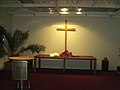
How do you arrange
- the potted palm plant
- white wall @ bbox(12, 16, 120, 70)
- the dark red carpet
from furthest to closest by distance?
white wall @ bbox(12, 16, 120, 70)
the potted palm plant
the dark red carpet

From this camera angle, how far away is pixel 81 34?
795 centimetres

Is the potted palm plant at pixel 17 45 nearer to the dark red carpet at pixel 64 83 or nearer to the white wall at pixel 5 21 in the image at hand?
the white wall at pixel 5 21

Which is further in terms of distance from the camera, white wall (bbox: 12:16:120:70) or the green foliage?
white wall (bbox: 12:16:120:70)

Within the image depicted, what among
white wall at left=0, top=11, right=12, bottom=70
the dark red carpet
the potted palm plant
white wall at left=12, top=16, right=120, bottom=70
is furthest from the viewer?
white wall at left=12, top=16, right=120, bottom=70

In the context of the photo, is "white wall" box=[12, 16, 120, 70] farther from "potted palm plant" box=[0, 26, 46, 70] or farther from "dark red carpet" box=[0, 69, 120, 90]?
"dark red carpet" box=[0, 69, 120, 90]

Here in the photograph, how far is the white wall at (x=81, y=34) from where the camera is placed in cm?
786

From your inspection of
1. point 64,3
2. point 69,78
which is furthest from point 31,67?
point 64,3

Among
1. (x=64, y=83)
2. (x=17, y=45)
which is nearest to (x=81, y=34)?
(x=17, y=45)

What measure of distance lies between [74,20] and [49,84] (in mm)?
3501

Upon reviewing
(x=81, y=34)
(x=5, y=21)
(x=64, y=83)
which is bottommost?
(x=64, y=83)

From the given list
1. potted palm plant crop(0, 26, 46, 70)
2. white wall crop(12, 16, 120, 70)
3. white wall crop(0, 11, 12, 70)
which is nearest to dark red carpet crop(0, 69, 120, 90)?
white wall crop(0, 11, 12, 70)

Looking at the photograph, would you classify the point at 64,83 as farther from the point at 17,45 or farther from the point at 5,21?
the point at 5,21

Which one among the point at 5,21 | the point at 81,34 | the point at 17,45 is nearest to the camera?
the point at 5,21

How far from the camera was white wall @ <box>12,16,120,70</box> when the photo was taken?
7855 mm
